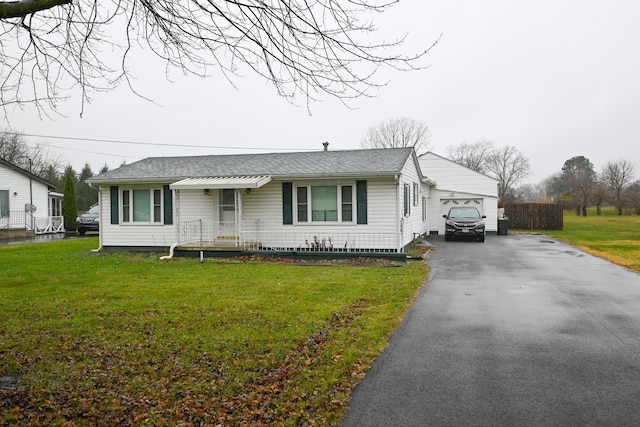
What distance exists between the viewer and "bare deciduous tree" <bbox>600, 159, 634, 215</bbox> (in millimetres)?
52850

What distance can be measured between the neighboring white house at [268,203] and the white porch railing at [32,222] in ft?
47.9

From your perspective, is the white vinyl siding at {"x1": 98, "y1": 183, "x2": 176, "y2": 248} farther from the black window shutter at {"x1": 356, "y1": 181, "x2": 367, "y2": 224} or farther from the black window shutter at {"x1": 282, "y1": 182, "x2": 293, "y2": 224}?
the black window shutter at {"x1": 356, "y1": 181, "x2": 367, "y2": 224}

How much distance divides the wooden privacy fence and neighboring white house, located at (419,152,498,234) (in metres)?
5.80

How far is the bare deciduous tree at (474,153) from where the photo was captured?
206 ft

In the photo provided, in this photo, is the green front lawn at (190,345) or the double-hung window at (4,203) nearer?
the green front lawn at (190,345)

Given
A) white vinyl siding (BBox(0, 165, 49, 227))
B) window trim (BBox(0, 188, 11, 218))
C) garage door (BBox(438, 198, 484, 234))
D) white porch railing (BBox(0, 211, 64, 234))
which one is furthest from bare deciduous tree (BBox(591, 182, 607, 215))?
window trim (BBox(0, 188, 11, 218))

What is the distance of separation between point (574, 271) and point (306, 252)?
24.5 feet

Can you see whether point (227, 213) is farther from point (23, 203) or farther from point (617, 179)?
point (617, 179)

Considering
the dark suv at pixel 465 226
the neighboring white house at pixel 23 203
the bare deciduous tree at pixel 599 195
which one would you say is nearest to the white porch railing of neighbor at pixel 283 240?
the dark suv at pixel 465 226

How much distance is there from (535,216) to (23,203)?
106ft

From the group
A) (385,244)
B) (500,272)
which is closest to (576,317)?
(500,272)

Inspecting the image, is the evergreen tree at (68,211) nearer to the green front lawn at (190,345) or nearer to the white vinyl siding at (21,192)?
the white vinyl siding at (21,192)

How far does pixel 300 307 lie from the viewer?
7902 millimetres

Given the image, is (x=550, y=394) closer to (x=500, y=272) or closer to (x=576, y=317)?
(x=576, y=317)
